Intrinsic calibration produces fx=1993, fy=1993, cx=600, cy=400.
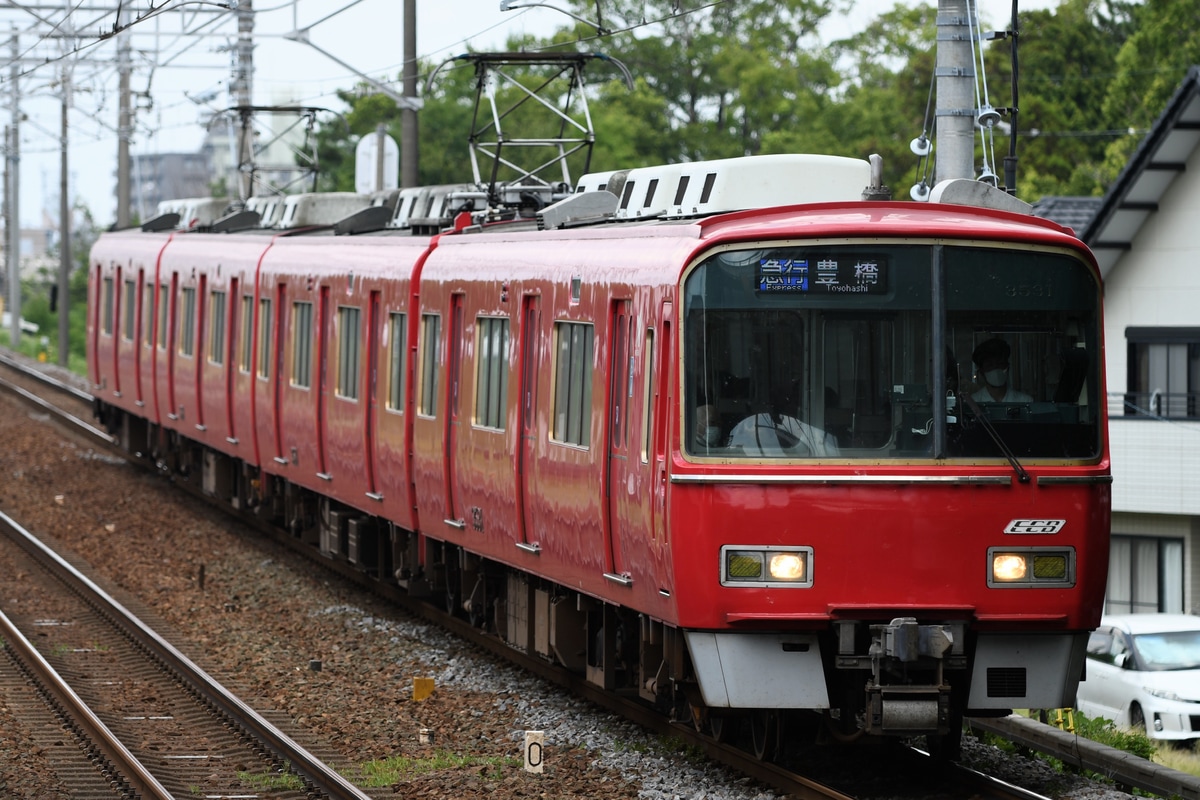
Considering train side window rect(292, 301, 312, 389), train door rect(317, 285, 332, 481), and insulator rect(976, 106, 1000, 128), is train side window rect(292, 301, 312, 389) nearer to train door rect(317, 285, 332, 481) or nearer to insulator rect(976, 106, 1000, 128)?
train door rect(317, 285, 332, 481)

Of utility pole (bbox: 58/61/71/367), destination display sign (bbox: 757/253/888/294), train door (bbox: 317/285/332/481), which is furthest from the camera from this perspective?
utility pole (bbox: 58/61/71/367)

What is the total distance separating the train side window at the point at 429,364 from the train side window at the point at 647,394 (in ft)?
13.6

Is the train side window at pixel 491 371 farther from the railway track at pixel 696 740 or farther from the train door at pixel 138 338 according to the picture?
the train door at pixel 138 338

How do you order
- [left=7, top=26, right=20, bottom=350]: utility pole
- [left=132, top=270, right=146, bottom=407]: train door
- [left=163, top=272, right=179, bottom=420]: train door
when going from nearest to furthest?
[left=163, top=272, right=179, bottom=420]: train door → [left=132, top=270, right=146, bottom=407]: train door → [left=7, top=26, right=20, bottom=350]: utility pole

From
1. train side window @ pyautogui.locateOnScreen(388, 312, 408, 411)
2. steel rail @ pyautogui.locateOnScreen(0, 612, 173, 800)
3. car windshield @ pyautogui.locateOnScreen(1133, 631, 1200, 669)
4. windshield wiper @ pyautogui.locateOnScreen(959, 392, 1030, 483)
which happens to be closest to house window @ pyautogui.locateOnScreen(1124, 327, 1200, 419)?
car windshield @ pyautogui.locateOnScreen(1133, 631, 1200, 669)

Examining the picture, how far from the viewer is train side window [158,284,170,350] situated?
74.5 feet

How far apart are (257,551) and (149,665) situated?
5336mm

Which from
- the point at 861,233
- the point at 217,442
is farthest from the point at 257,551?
the point at 861,233

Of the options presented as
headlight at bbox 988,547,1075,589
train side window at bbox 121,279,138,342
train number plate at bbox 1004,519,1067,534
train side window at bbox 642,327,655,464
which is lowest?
headlight at bbox 988,547,1075,589

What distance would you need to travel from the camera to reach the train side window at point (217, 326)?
65.9ft

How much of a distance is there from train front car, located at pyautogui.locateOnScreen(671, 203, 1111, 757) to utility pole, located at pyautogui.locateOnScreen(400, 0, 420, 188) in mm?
12361

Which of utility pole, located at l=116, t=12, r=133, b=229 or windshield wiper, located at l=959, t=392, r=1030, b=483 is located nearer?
windshield wiper, located at l=959, t=392, r=1030, b=483

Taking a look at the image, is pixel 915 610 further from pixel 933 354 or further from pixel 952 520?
pixel 933 354

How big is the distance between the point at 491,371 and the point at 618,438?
8.11 feet
